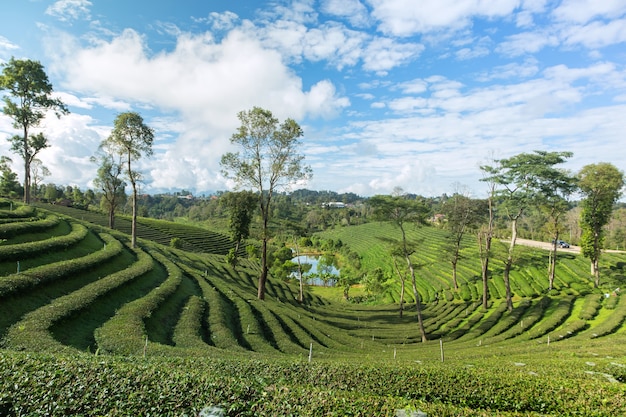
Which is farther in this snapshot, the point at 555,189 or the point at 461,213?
the point at 461,213

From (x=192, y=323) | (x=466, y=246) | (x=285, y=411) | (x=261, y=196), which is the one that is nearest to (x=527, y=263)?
(x=466, y=246)

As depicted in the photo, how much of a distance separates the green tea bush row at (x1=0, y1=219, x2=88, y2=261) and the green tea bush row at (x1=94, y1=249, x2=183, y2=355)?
6.22m

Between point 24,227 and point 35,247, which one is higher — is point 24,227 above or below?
above

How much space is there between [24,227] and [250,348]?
55.6 ft

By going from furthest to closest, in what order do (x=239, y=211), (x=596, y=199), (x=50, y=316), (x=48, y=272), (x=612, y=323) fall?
(x=239, y=211)
(x=596, y=199)
(x=612, y=323)
(x=48, y=272)
(x=50, y=316)

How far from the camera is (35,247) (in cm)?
1780

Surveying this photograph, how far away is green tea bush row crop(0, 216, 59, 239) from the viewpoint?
18.7m

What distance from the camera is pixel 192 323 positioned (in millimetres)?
17047

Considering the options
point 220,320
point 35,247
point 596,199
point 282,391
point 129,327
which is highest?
point 596,199

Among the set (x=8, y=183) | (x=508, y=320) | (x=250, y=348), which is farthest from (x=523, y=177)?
(x=8, y=183)

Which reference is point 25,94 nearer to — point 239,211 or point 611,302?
point 239,211

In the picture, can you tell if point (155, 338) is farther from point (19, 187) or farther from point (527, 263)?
point (19, 187)

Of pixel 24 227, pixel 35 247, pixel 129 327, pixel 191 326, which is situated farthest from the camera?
pixel 24 227

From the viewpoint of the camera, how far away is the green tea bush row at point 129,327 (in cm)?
1207
